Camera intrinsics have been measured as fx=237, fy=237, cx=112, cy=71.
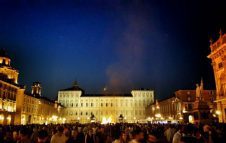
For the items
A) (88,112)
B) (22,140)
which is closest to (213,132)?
(22,140)

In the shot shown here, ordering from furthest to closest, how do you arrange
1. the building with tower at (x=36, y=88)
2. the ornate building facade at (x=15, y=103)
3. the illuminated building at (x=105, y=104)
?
the illuminated building at (x=105, y=104), the building with tower at (x=36, y=88), the ornate building facade at (x=15, y=103)

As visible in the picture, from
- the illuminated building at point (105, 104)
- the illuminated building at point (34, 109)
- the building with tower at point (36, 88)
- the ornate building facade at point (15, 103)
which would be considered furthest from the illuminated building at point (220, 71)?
the illuminated building at point (105, 104)

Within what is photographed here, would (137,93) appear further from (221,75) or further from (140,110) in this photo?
(221,75)

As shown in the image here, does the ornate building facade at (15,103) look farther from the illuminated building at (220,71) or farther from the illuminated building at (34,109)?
the illuminated building at (220,71)

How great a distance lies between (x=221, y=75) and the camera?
41.7 metres

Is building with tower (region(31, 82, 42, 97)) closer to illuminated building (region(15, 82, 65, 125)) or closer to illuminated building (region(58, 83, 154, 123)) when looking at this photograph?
illuminated building (region(15, 82, 65, 125))

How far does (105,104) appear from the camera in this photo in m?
133

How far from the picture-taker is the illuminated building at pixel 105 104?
130 metres

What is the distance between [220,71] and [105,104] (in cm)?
9626

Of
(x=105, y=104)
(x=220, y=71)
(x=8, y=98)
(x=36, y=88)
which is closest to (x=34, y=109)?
(x=8, y=98)

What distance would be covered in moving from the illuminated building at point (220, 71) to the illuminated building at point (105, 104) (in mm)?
89966

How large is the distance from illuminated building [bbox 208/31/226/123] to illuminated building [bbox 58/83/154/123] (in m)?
90.0

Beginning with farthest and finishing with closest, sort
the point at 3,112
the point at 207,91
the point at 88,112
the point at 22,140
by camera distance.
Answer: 1. the point at 88,112
2. the point at 207,91
3. the point at 3,112
4. the point at 22,140

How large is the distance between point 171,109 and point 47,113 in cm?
→ 4786
